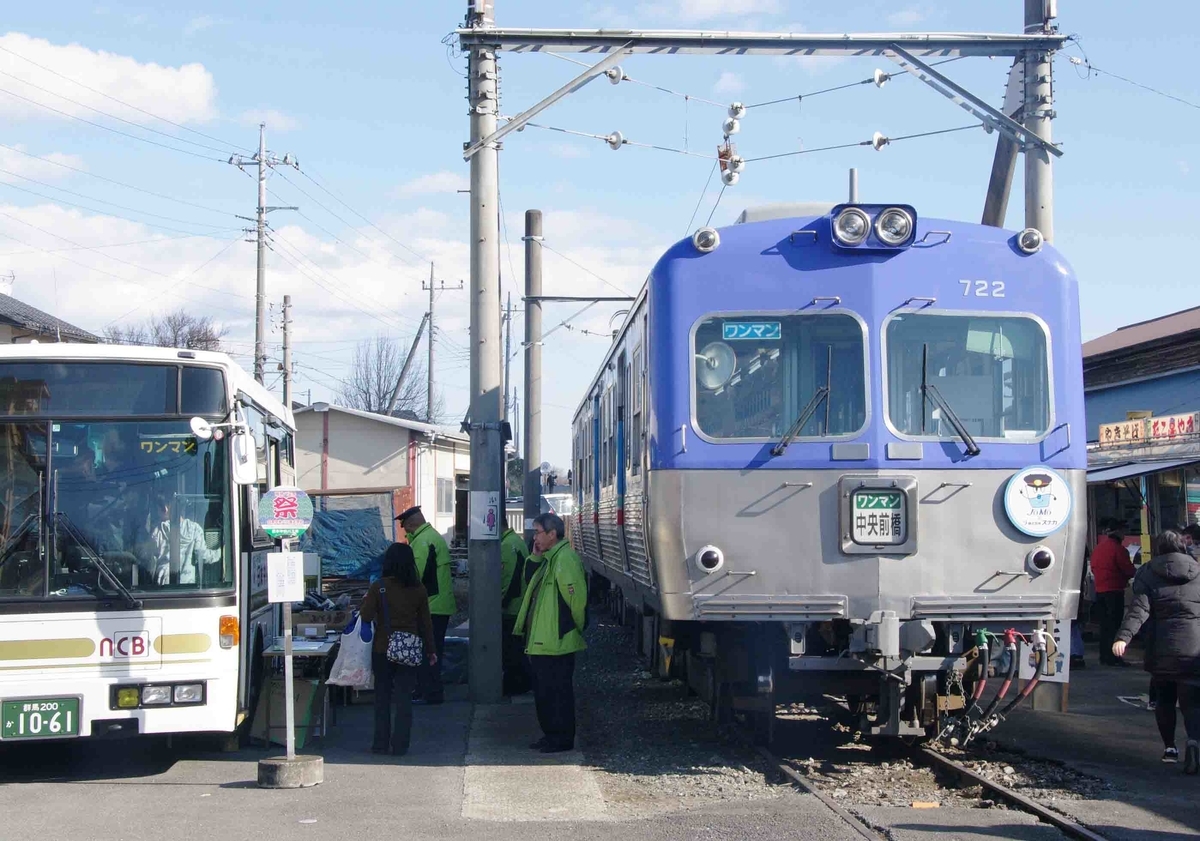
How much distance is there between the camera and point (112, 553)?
8172 mm

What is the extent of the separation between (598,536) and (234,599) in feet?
20.5

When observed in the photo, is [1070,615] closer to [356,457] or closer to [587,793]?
[587,793]

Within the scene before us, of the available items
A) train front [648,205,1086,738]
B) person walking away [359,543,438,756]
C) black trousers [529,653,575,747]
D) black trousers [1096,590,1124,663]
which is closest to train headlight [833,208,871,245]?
train front [648,205,1086,738]

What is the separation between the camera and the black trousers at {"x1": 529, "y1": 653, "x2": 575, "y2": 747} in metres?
9.40

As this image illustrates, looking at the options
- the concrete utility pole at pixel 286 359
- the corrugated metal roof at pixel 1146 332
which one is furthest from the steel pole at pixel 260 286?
the corrugated metal roof at pixel 1146 332

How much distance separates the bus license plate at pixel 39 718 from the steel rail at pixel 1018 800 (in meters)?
5.44

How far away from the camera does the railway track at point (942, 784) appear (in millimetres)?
6770

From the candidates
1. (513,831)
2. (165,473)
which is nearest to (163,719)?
(165,473)

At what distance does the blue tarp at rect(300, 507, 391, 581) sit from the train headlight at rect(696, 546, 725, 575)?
1295cm

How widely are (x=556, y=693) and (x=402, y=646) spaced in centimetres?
114

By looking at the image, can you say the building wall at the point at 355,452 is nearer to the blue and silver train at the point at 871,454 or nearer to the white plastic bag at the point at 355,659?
the white plastic bag at the point at 355,659

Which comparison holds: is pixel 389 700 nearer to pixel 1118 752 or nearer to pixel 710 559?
pixel 710 559

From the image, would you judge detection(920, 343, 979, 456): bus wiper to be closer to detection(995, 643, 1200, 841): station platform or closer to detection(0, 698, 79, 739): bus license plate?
detection(995, 643, 1200, 841): station platform

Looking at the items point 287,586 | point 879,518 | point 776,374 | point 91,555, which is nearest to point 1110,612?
point 879,518
